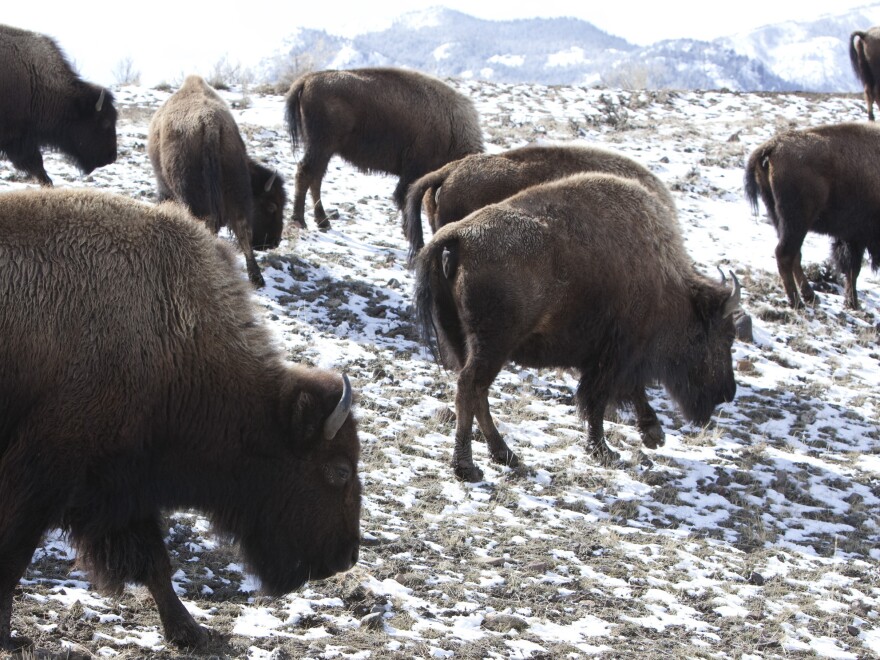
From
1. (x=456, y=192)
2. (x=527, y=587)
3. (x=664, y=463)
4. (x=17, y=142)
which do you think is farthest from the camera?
(x=17, y=142)

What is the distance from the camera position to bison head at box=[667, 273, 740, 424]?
664 centimetres

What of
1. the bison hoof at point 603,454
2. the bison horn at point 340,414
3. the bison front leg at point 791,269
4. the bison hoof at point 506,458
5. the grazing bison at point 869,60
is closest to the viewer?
the bison horn at point 340,414

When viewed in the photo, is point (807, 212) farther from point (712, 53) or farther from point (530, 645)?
point (712, 53)

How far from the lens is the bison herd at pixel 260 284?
3369 mm

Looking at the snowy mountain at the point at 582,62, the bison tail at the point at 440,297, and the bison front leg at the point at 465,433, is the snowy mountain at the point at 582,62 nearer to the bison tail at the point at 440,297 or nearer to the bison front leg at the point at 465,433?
the bison tail at the point at 440,297

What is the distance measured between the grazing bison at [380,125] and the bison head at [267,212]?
2.52ft

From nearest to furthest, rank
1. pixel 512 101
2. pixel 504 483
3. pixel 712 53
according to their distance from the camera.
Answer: pixel 504 483 → pixel 512 101 → pixel 712 53

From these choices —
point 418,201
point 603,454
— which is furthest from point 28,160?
point 603,454

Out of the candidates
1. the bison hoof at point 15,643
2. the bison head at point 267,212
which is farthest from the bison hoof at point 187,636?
the bison head at point 267,212

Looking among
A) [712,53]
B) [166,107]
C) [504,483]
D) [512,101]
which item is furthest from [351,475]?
[712,53]

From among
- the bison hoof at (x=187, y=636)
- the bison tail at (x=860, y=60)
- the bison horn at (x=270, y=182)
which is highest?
the bison tail at (x=860, y=60)

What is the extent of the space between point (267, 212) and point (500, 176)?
292cm

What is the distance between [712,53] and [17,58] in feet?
569

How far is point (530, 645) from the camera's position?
3.89 metres
